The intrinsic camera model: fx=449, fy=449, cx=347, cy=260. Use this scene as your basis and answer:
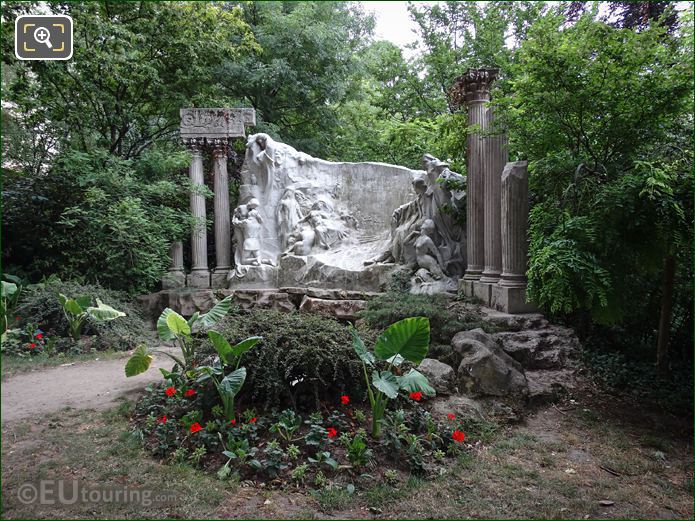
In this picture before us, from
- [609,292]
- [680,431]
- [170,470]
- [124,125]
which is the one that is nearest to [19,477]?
[170,470]

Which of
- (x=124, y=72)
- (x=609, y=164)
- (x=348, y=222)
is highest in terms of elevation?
(x=124, y=72)

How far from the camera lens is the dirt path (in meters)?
2.26

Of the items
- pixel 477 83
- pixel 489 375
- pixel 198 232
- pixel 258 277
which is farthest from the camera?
pixel 198 232

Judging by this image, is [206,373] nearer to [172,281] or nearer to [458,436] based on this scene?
[458,436]

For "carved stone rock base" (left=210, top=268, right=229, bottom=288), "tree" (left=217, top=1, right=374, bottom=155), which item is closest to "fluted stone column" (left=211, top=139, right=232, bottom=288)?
"carved stone rock base" (left=210, top=268, right=229, bottom=288)

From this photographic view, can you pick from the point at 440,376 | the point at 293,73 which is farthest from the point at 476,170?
the point at 293,73

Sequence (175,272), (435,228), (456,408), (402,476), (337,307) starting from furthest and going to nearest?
(175,272) < (435,228) < (337,307) < (456,408) < (402,476)

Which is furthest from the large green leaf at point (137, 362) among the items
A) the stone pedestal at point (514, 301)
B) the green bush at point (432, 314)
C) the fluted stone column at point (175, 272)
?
the fluted stone column at point (175, 272)

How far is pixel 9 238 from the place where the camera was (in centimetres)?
613

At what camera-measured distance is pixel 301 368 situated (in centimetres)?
364

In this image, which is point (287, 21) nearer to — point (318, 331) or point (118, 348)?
point (118, 348)

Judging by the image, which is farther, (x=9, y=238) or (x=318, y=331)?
(x=9, y=238)

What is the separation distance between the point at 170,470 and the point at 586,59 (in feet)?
16.7

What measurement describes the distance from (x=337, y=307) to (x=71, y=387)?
4.46 m
